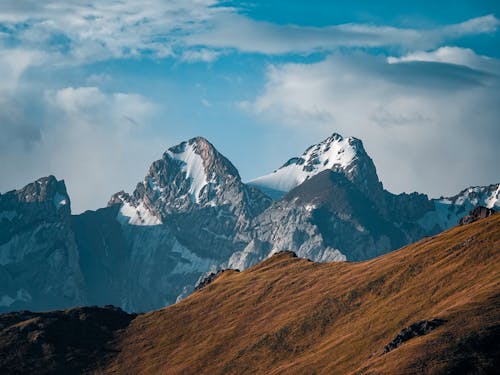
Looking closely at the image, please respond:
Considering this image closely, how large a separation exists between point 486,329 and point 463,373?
14539mm

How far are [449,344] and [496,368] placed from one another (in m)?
12.1

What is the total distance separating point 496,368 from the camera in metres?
186

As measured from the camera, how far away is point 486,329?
196 metres

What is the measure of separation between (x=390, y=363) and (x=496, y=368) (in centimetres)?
2051

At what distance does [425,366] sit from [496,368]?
41.5 feet

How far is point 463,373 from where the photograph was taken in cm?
18512

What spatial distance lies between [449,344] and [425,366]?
348 inches

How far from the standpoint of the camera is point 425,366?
7451 inches

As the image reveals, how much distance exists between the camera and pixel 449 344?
641 feet

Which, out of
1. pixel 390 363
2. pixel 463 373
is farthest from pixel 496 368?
pixel 390 363

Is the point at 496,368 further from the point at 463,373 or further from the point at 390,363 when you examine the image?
the point at 390,363

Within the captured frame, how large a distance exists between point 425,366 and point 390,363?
8.81 metres

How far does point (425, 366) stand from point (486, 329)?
51.7 ft
